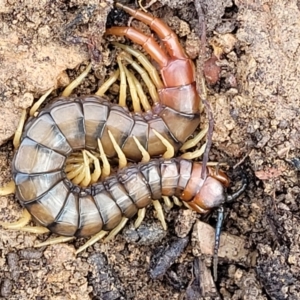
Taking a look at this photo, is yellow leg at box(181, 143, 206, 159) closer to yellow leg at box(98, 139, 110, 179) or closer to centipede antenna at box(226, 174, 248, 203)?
centipede antenna at box(226, 174, 248, 203)

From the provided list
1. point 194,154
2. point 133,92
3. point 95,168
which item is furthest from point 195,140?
point 95,168

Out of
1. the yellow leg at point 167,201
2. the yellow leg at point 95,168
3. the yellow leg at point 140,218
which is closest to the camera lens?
the yellow leg at point 95,168

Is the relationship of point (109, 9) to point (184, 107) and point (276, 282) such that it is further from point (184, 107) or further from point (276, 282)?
point (276, 282)

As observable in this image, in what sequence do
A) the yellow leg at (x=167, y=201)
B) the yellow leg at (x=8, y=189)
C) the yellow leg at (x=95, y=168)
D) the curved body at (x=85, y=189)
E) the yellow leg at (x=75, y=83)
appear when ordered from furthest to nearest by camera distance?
the yellow leg at (x=167, y=201)
the yellow leg at (x=95, y=168)
the yellow leg at (x=75, y=83)
the yellow leg at (x=8, y=189)
the curved body at (x=85, y=189)

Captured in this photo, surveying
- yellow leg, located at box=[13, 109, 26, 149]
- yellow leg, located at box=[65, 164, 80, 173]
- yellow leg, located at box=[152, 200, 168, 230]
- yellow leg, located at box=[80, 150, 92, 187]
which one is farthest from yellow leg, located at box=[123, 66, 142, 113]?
yellow leg, located at box=[13, 109, 26, 149]

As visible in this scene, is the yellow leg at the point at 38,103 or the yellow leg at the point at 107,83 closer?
the yellow leg at the point at 38,103

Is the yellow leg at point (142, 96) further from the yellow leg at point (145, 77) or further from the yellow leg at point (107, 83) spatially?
the yellow leg at point (107, 83)

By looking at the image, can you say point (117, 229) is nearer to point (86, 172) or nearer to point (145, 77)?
point (86, 172)

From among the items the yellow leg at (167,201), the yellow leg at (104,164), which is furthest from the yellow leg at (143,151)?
the yellow leg at (167,201)
